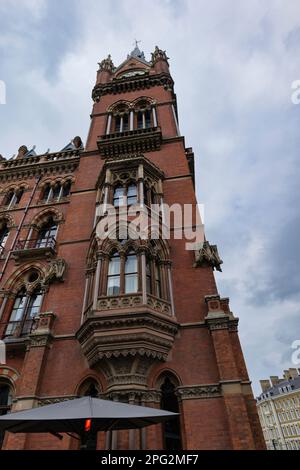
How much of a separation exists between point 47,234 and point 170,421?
12.4 m

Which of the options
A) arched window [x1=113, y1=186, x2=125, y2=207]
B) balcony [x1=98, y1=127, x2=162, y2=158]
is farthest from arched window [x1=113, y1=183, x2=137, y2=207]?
balcony [x1=98, y1=127, x2=162, y2=158]

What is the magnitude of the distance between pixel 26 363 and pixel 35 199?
11556mm

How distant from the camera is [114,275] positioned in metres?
11.8

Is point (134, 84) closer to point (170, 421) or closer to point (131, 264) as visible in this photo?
point (131, 264)

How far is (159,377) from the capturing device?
9922 millimetres

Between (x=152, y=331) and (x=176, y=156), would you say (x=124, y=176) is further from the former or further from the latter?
(x=152, y=331)

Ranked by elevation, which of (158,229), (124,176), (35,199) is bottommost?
(158,229)

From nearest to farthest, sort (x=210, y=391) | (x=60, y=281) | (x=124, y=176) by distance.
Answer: (x=210, y=391) → (x=60, y=281) → (x=124, y=176)

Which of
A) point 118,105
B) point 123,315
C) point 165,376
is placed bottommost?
point 165,376

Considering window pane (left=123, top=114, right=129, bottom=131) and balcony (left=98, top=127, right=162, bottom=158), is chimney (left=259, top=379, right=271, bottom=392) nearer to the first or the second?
window pane (left=123, top=114, right=129, bottom=131)

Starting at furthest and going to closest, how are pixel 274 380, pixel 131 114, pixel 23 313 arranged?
pixel 274 380
pixel 131 114
pixel 23 313

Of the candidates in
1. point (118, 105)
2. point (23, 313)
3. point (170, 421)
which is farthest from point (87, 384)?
point (118, 105)

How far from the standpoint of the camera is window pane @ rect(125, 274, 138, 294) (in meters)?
11.2
